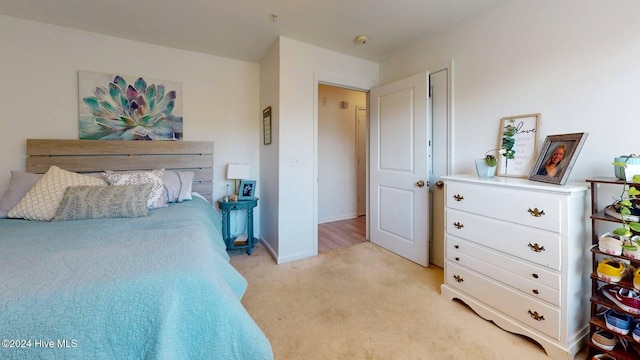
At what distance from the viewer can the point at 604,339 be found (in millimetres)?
1317

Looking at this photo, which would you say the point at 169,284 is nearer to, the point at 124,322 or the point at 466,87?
the point at 124,322

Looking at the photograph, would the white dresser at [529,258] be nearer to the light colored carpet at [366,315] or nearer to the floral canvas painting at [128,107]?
the light colored carpet at [366,315]

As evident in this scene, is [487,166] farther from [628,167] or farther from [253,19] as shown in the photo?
[253,19]

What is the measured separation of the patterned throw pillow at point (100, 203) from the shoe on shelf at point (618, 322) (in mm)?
2860

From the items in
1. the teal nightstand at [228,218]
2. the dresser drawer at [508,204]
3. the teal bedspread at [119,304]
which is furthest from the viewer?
the teal nightstand at [228,218]

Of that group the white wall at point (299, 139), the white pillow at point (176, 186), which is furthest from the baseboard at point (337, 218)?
the white pillow at point (176, 186)

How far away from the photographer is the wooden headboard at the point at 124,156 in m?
2.33

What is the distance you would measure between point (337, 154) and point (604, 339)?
12.4ft

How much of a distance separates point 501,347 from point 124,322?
192cm

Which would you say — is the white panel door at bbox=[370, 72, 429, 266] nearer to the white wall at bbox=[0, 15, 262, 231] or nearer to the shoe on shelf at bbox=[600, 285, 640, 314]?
the shoe on shelf at bbox=[600, 285, 640, 314]

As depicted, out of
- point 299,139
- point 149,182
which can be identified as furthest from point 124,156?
point 299,139

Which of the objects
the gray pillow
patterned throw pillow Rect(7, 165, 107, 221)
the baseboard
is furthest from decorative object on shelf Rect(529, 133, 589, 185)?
the gray pillow

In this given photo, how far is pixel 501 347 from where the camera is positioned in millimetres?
1483

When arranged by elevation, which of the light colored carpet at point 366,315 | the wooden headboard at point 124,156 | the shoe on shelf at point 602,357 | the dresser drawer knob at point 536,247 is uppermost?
the wooden headboard at point 124,156
